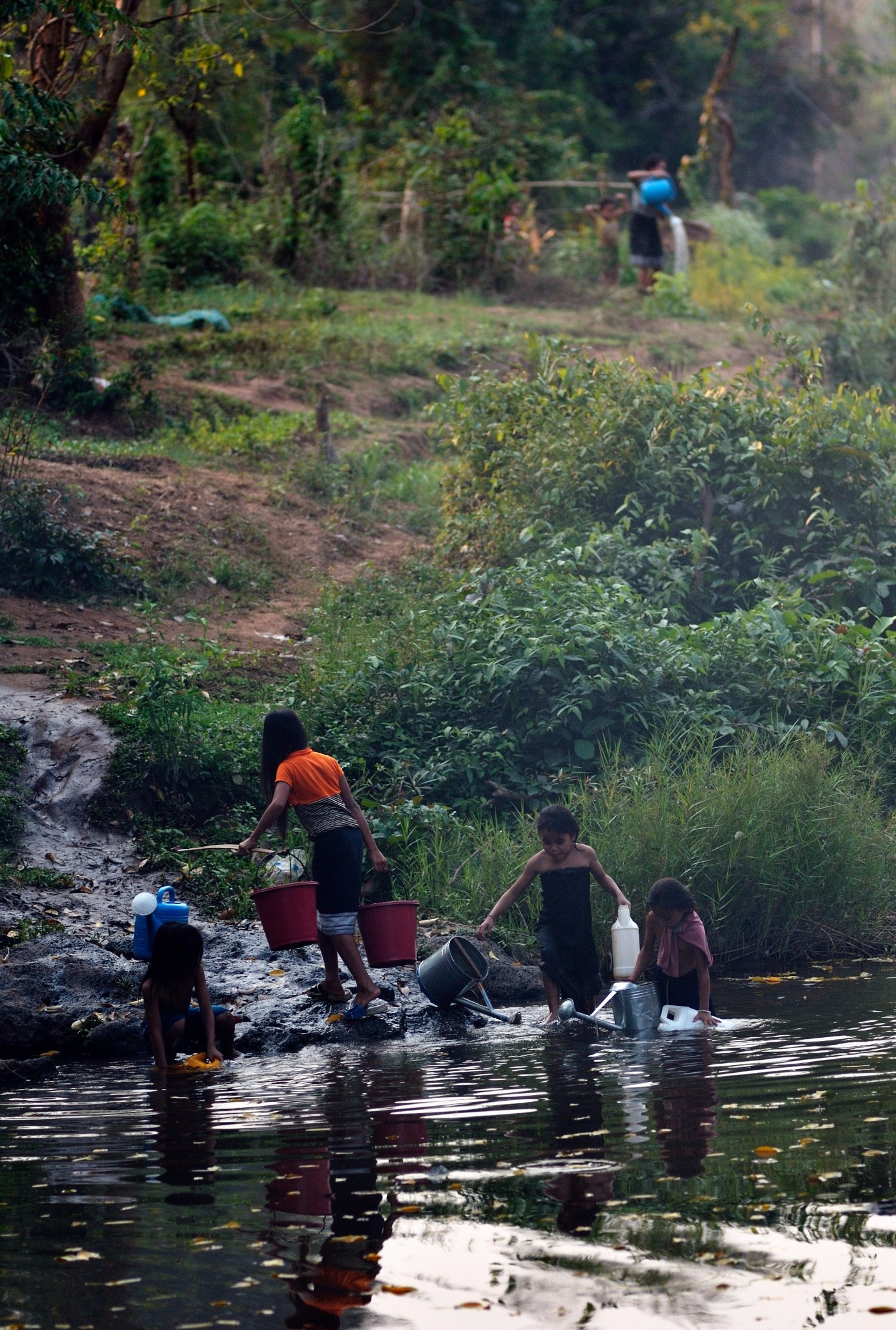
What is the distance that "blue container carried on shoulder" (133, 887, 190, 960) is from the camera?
682 cm

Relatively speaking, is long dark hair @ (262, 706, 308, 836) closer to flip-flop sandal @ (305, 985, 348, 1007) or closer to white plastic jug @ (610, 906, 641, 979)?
flip-flop sandal @ (305, 985, 348, 1007)

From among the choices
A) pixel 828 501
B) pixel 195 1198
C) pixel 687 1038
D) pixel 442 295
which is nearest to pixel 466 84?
pixel 442 295

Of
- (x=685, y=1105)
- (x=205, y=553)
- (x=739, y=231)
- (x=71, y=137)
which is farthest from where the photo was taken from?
(x=739, y=231)

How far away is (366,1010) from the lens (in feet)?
23.1

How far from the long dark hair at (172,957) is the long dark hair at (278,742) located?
0.70 m

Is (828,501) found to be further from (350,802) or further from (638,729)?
(350,802)

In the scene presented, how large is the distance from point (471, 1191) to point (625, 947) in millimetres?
2949

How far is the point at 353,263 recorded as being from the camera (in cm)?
2122

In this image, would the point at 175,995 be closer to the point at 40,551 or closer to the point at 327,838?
the point at 327,838

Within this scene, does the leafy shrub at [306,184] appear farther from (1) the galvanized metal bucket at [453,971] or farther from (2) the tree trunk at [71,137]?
(1) the galvanized metal bucket at [453,971]

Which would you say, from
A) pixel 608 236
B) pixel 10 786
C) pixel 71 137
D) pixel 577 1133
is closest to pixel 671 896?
pixel 577 1133

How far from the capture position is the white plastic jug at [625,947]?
711cm

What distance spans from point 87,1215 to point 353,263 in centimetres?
1844

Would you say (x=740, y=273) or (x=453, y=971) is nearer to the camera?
(x=453, y=971)
